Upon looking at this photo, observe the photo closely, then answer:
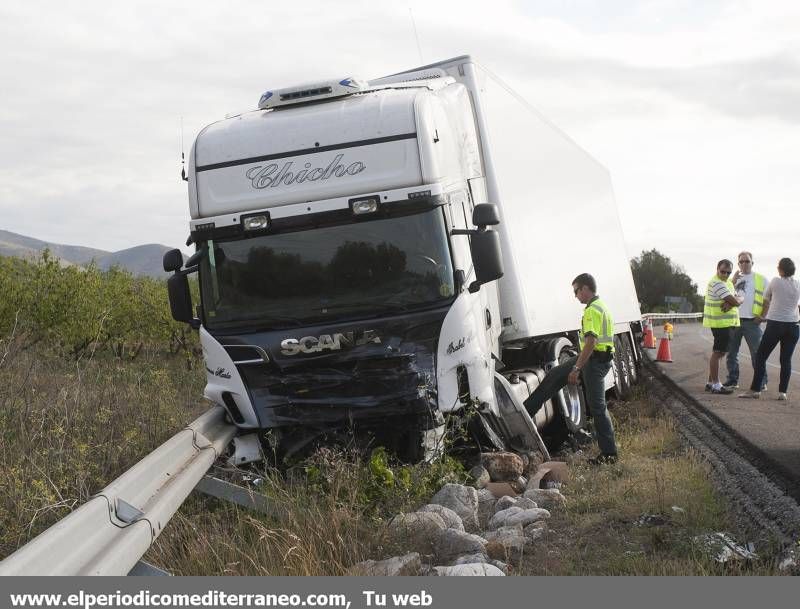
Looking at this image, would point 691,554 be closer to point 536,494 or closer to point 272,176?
point 536,494

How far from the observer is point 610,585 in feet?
16.6

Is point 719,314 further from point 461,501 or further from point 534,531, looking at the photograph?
point 534,531

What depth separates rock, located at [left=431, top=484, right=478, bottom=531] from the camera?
23.2 feet

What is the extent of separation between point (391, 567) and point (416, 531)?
2.43 feet

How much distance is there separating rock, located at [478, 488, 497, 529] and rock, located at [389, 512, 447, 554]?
0.84 metres

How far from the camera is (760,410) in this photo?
1181 cm

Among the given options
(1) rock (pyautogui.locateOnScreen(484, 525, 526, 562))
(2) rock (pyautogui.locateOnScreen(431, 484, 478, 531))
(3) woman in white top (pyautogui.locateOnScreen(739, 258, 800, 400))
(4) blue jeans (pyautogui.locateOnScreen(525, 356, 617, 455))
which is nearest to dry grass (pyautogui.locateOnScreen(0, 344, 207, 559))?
Result: (2) rock (pyautogui.locateOnScreen(431, 484, 478, 531))

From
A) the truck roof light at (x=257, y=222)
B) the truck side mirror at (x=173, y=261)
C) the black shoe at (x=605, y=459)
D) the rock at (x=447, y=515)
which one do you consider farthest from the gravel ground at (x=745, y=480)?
the truck side mirror at (x=173, y=261)

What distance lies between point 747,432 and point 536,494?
345 cm

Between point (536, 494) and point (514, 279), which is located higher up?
point (514, 279)

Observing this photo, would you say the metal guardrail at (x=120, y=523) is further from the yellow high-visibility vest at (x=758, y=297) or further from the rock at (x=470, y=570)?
the yellow high-visibility vest at (x=758, y=297)

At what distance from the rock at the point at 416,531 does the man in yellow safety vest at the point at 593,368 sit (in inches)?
134

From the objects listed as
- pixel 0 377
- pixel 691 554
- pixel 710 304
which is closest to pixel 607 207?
pixel 710 304

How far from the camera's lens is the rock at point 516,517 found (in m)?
6.89
